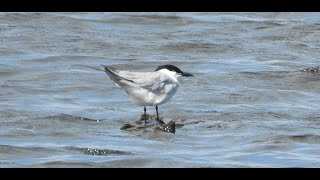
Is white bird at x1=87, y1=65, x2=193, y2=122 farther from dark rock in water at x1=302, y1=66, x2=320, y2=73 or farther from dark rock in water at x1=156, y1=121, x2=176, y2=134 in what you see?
dark rock in water at x1=302, y1=66, x2=320, y2=73

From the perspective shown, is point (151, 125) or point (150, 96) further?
point (150, 96)

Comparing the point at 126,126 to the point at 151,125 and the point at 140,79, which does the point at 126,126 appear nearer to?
→ the point at 151,125

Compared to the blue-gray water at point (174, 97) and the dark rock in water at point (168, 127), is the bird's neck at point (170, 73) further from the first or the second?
the dark rock in water at point (168, 127)

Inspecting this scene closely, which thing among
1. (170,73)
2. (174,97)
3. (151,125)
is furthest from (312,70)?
(151,125)

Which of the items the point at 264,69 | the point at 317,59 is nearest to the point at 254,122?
the point at 264,69

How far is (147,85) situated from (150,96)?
0.40ft

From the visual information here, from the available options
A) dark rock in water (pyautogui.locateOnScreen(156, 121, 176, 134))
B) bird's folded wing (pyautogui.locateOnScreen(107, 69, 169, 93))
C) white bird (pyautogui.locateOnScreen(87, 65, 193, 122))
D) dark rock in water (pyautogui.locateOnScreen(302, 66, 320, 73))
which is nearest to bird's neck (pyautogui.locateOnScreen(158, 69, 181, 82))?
white bird (pyautogui.locateOnScreen(87, 65, 193, 122))

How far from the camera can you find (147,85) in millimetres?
10320

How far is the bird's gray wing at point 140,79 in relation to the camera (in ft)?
33.0

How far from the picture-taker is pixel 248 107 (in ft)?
38.1

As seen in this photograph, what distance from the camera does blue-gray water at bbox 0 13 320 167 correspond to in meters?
8.65

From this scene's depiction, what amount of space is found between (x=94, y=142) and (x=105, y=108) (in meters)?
2.37

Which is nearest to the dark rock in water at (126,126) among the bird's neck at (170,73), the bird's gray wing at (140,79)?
the bird's gray wing at (140,79)
